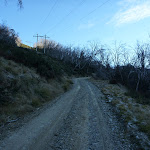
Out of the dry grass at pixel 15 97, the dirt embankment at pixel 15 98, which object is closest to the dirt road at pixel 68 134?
the dirt embankment at pixel 15 98

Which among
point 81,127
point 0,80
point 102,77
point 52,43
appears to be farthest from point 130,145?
point 52,43

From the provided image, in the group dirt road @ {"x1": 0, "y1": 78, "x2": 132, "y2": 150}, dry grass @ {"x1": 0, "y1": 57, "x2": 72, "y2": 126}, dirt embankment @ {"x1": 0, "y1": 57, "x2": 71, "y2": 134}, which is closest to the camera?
A: dirt road @ {"x1": 0, "y1": 78, "x2": 132, "y2": 150}

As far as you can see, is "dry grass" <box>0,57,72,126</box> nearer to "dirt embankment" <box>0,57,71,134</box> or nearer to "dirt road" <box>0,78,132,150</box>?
"dirt embankment" <box>0,57,71,134</box>

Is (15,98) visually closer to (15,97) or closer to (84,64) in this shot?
(15,97)

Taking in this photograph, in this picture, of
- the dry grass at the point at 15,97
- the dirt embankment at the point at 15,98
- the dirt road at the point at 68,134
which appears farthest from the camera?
the dry grass at the point at 15,97

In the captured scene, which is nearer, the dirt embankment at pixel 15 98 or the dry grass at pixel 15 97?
the dirt embankment at pixel 15 98

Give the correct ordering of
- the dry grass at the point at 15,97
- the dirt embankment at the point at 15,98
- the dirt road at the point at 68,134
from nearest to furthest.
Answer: the dirt road at the point at 68,134
the dirt embankment at the point at 15,98
the dry grass at the point at 15,97

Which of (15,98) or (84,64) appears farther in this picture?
(84,64)

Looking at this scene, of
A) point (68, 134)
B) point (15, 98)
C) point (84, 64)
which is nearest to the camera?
Answer: point (68, 134)

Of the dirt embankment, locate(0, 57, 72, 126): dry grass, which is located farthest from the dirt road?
locate(0, 57, 72, 126): dry grass

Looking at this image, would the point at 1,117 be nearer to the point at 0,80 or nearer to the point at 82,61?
the point at 0,80

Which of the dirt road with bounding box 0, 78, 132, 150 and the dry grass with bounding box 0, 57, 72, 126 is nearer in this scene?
the dirt road with bounding box 0, 78, 132, 150

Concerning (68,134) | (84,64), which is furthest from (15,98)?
(84,64)

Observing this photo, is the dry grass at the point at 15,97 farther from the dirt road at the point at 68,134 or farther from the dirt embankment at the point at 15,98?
the dirt road at the point at 68,134
